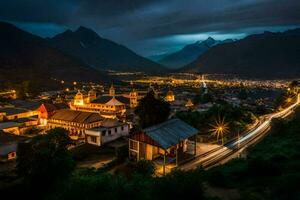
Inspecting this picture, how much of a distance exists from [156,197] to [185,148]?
22.6 m

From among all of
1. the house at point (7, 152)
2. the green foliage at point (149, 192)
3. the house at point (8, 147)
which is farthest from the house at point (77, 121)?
the green foliage at point (149, 192)

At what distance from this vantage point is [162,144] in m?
31.5

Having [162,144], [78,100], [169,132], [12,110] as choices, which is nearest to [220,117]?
[169,132]

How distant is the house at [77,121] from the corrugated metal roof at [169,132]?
2242 centimetres

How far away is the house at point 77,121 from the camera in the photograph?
55469 millimetres

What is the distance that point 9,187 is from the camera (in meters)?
27.2

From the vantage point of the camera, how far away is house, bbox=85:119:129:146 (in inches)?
1880

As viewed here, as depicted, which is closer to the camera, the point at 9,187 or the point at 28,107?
the point at 9,187

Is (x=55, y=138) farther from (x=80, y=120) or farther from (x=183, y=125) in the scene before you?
(x=80, y=120)

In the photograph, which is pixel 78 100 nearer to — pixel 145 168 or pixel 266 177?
pixel 145 168

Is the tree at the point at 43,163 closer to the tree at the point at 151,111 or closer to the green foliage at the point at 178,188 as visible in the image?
the green foliage at the point at 178,188

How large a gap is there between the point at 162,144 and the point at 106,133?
19215 millimetres

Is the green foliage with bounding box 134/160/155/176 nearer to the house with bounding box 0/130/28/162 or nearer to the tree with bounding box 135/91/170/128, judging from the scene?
the tree with bounding box 135/91/170/128

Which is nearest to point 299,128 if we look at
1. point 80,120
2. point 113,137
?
point 113,137
